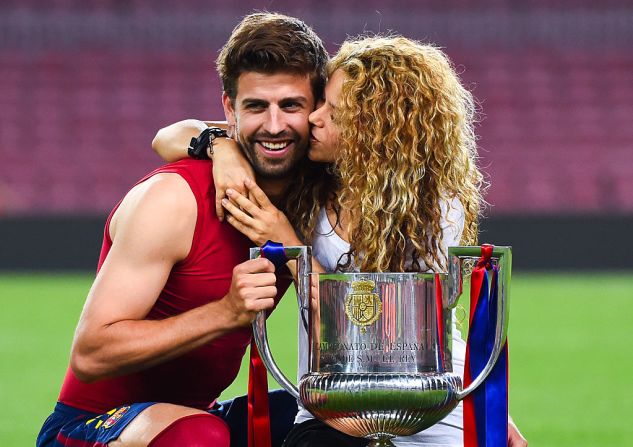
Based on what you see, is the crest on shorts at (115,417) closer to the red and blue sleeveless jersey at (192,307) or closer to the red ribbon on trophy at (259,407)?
the red and blue sleeveless jersey at (192,307)

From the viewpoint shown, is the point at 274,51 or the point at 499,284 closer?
the point at 499,284

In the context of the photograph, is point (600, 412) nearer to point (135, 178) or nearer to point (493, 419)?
point (493, 419)

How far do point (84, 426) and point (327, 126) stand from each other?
89 centimetres

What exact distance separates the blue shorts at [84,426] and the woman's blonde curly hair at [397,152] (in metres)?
0.61

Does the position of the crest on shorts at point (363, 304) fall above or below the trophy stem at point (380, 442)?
above

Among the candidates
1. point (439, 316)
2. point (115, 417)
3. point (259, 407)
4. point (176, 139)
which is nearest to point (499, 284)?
point (439, 316)

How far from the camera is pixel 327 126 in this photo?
9.94 ft

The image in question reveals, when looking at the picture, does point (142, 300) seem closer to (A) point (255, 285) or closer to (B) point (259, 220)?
(B) point (259, 220)

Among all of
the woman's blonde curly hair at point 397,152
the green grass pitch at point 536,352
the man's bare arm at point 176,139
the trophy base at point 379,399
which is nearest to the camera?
the trophy base at point 379,399

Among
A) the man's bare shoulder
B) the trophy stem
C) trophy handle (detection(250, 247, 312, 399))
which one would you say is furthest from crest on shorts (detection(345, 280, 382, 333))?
the man's bare shoulder

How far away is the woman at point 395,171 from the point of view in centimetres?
279

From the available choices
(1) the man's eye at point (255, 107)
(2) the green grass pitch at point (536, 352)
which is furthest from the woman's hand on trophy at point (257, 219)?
(2) the green grass pitch at point (536, 352)

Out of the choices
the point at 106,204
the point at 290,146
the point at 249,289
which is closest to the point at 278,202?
the point at 290,146

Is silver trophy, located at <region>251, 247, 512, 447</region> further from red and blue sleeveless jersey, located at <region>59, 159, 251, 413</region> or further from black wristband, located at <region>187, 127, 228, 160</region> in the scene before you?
black wristband, located at <region>187, 127, 228, 160</region>
